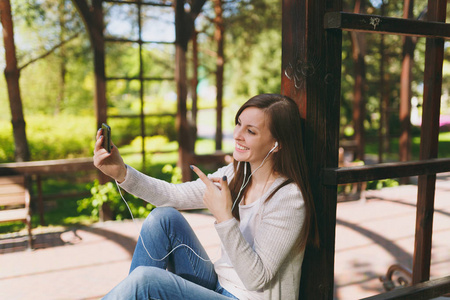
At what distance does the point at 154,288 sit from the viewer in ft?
5.17

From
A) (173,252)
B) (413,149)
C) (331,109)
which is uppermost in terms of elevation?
(331,109)

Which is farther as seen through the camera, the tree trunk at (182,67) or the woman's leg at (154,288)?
the tree trunk at (182,67)

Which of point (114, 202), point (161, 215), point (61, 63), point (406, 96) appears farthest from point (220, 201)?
point (61, 63)

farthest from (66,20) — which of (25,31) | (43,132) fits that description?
(43,132)

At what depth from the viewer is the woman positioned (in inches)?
61.6

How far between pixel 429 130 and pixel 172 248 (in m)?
1.29

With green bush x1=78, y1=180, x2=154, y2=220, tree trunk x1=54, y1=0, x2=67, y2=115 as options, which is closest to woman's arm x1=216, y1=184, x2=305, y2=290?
green bush x1=78, y1=180, x2=154, y2=220

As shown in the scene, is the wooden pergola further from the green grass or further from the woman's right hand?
the green grass

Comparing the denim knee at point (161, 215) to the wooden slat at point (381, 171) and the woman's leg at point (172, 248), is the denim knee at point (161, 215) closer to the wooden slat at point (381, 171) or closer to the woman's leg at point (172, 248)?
the woman's leg at point (172, 248)

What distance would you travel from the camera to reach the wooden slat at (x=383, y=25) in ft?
4.86

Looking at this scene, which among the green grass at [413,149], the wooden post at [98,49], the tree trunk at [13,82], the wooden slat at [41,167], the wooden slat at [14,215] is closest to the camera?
the wooden slat at [14,215]

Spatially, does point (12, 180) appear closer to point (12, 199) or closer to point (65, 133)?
point (12, 199)

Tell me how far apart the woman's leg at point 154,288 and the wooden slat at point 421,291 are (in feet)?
2.33

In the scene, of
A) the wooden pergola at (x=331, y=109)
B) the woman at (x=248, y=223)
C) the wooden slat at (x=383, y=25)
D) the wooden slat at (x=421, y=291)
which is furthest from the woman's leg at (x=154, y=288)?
the wooden slat at (x=383, y=25)
